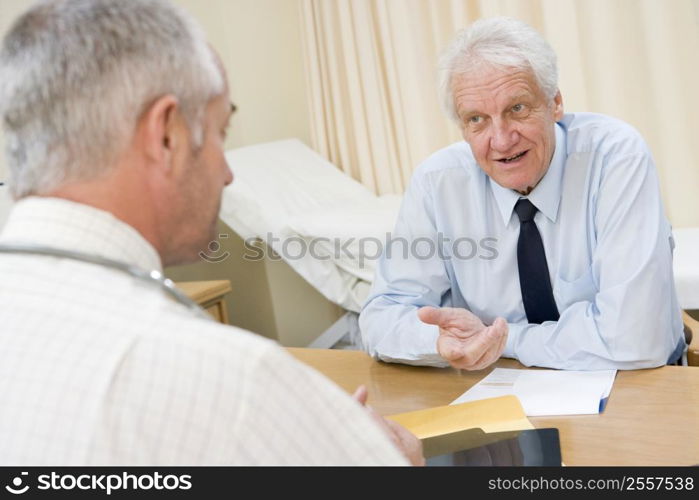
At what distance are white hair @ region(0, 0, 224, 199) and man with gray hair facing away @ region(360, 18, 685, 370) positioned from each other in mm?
883

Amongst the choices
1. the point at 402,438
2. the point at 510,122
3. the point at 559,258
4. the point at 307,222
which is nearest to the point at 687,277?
the point at 559,258

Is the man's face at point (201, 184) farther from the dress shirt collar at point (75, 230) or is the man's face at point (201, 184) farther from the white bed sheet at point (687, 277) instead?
the white bed sheet at point (687, 277)

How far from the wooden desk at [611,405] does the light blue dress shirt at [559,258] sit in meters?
A: 0.06

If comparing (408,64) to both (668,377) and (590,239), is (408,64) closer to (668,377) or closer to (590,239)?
(590,239)

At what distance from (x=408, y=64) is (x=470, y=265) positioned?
2091mm

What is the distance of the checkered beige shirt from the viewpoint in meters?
0.59

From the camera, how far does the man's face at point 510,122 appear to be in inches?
68.4

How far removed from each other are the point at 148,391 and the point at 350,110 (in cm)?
347

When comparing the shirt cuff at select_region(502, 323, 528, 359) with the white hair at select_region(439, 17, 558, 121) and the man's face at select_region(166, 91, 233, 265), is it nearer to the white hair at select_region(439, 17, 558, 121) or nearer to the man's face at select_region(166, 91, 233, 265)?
the white hair at select_region(439, 17, 558, 121)

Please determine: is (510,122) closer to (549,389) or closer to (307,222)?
(549,389)

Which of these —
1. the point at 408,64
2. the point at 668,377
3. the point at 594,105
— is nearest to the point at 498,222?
the point at 668,377

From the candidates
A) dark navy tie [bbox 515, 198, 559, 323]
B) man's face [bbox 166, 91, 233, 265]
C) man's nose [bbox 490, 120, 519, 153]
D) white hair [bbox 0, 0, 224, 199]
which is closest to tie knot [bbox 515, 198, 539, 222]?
dark navy tie [bbox 515, 198, 559, 323]

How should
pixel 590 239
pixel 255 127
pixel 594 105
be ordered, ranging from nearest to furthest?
1. pixel 590 239
2. pixel 594 105
3. pixel 255 127

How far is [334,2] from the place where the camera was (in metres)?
3.85
